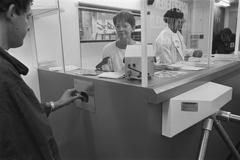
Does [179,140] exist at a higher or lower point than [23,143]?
lower

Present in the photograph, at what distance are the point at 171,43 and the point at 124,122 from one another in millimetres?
1167

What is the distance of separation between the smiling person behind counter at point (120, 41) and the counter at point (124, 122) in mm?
339

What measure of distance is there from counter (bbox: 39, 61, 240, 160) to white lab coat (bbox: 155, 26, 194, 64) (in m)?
0.50

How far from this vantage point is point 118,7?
2174 millimetres

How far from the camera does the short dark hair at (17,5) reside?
0.58 m

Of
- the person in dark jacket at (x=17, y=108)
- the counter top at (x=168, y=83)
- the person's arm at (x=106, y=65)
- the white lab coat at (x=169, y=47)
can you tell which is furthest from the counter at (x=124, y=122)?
the white lab coat at (x=169, y=47)

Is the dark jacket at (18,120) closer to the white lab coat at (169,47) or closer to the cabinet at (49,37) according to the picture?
the cabinet at (49,37)

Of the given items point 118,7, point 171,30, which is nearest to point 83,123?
point 171,30

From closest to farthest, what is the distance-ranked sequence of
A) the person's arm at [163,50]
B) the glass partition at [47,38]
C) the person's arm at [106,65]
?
the person's arm at [106,65], the glass partition at [47,38], the person's arm at [163,50]

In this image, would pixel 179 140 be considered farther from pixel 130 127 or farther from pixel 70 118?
pixel 70 118

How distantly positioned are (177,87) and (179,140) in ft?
1.03

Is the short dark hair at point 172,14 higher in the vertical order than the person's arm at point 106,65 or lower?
higher

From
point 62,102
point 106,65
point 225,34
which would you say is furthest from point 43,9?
point 225,34

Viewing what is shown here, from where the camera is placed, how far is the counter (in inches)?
35.3
